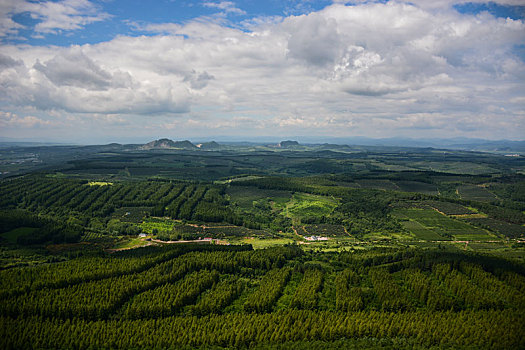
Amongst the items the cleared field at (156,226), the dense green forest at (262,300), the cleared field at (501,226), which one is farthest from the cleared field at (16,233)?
the cleared field at (501,226)

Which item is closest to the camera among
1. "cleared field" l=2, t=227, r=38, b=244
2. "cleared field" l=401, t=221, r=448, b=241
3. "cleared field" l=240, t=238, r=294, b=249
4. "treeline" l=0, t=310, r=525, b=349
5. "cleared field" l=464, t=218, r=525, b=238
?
"treeline" l=0, t=310, r=525, b=349

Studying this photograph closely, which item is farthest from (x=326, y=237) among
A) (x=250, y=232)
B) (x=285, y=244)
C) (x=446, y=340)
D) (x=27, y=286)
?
(x=27, y=286)

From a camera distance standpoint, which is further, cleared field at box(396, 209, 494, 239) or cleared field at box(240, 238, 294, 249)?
cleared field at box(396, 209, 494, 239)

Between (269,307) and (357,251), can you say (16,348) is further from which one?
(357,251)

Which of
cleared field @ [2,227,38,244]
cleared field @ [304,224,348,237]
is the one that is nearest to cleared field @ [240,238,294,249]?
cleared field @ [304,224,348,237]

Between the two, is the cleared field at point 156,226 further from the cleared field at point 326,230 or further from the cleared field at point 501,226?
the cleared field at point 501,226

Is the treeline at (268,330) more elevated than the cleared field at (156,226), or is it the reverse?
the cleared field at (156,226)

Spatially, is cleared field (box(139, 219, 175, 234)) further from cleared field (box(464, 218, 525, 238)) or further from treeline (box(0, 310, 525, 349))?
cleared field (box(464, 218, 525, 238))

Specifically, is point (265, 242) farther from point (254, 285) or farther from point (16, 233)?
point (16, 233)

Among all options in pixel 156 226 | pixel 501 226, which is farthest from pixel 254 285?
pixel 501 226

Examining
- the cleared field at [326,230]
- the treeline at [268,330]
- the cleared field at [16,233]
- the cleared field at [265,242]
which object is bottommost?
the treeline at [268,330]

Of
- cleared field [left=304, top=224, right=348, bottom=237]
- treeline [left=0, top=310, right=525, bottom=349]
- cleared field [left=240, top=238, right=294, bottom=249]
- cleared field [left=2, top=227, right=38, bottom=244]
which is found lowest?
treeline [left=0, top=310, right=525, bottom=349]
